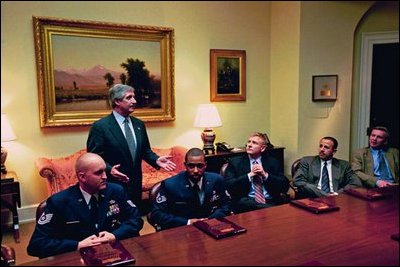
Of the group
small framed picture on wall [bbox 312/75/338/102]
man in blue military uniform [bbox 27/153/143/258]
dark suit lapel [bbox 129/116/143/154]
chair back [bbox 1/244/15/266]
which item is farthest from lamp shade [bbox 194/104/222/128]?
chair back [bbox 1/244/15/266]

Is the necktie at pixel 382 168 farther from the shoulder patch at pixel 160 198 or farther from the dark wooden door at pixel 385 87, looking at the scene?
the shoulder patch at pixel 160 198

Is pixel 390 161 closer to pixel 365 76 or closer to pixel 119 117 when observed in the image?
pixel 365 76

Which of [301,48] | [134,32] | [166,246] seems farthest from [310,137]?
[166,246]

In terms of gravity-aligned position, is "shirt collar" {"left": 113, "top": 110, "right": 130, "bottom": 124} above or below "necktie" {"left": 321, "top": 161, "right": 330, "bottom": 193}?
above

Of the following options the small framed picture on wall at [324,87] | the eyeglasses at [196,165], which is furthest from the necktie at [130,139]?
the small framed picture on wall at [324,87]

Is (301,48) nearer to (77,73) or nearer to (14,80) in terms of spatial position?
(77,73)

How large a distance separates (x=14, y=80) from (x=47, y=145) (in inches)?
28.9

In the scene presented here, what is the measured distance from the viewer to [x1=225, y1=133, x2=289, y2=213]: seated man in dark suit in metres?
2.75

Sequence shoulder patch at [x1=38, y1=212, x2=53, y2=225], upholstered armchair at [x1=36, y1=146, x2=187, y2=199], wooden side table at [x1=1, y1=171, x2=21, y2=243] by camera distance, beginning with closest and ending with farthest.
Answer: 1. shoulder patch at [x1=38, y1=212, x2=53, y2=225]
2. wooden side table at [x1=1, y1=171, x2=21, y2=243]
3. upholstered armchair at [x1=36, y1=146, x2=187, y2=199]

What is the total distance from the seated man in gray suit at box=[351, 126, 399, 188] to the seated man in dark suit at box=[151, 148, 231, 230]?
157 cm

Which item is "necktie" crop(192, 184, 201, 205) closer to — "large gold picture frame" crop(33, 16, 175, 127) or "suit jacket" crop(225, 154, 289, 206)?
"suit jacket" crop(225, 154, 289, 206)

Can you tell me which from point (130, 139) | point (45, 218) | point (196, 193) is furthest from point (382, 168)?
point (45, 218)

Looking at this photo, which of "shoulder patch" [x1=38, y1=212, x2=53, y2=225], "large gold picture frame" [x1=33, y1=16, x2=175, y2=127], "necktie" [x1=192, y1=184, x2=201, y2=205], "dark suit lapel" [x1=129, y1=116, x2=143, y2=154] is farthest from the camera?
"large gold picture frame" [x1=33, y1=16, x2=175, y2=127]

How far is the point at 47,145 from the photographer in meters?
3.93
